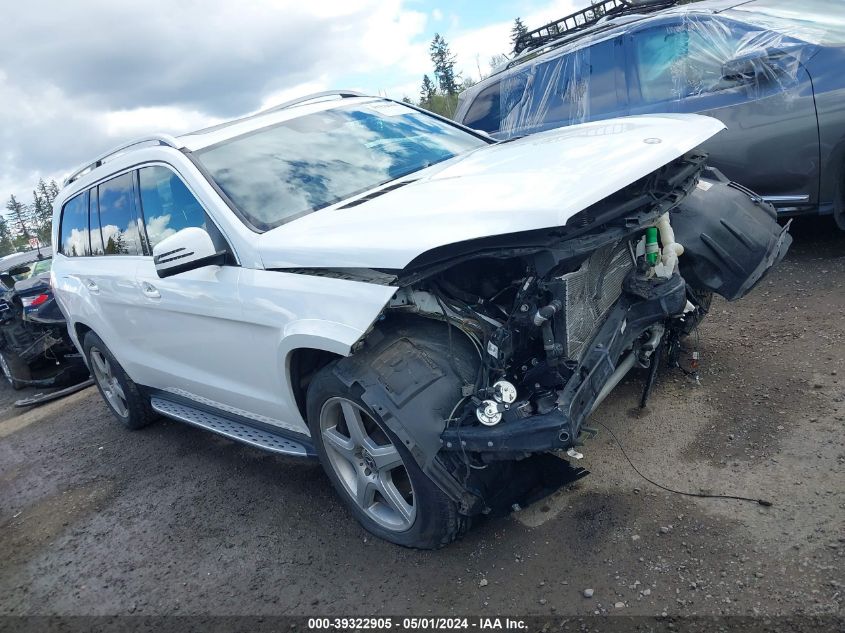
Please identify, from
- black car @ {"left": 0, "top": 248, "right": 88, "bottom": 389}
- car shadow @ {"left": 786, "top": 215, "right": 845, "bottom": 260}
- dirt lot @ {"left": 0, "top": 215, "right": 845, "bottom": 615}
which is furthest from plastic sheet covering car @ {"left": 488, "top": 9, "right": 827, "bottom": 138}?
black car @ {"left": 0, "top": 248, "right": 88, "bottom": 389}

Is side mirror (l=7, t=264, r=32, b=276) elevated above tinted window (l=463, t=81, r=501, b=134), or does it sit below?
below

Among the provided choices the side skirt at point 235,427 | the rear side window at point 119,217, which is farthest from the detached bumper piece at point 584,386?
the rear side window at point 119,217

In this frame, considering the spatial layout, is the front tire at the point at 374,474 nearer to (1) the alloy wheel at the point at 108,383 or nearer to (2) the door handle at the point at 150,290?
(2) the door handle at the point at 150,290

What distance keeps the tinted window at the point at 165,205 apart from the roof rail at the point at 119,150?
158 mm

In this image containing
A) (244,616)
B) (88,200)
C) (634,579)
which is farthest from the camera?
(88,200)

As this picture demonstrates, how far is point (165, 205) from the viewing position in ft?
12.3

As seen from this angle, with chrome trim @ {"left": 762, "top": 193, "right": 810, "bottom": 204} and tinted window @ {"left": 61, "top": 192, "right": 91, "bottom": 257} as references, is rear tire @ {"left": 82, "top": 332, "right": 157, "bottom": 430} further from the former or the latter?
chrome trim @ {"left": 762, "top": 193, "right": 810, "bottom": 204}

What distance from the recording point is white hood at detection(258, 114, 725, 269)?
2301 mm

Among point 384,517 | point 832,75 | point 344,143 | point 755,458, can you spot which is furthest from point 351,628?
point 832,75

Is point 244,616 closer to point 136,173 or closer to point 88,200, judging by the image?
point 136,173

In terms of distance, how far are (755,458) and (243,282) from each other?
251 cm

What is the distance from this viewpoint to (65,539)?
390cm

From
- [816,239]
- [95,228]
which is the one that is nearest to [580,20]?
[816,239]

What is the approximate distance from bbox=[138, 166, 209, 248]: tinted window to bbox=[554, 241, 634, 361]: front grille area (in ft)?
6.17
